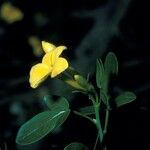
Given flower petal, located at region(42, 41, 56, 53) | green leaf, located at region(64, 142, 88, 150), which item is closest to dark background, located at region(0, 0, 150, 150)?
flower petal, located at region(42, 41, 56, 53)

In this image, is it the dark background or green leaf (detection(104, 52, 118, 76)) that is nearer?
green leaf (detection(104, 52, 118, 76))

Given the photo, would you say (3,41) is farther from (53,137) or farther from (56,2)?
(53,137)

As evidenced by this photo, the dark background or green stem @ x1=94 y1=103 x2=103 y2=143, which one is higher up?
green stem @ x1=94 y1=103 x2=103 y2=143

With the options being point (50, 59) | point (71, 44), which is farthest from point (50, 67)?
point (71, 44)

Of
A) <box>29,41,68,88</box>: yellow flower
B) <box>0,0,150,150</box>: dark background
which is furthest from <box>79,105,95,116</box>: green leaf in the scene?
<box>0,0,150,150</box>: dark background

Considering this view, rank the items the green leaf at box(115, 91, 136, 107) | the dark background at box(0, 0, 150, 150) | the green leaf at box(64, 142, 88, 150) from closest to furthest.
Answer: the green leaf at box(64, 142, 88, 150), the green leaf at box(115, 91, 136, 107), the dark background at box(0, 0, 150, 150)

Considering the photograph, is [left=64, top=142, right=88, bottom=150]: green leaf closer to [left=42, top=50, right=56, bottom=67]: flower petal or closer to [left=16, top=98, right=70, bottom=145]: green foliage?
[left=16, top=98, right=70, bottom=145]: green foliage

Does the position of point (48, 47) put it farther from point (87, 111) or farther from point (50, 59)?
point (87, 111)

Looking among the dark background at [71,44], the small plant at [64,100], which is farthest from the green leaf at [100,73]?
the dark background at [71,44]

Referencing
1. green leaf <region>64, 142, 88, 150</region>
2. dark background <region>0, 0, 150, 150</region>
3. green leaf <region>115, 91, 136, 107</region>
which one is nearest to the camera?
green leaf <region>64, 142, 88, 150</region>

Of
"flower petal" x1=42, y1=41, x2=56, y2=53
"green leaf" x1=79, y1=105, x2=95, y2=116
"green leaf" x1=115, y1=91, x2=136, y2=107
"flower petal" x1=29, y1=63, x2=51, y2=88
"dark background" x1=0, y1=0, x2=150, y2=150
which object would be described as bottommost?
"dark background" x1=0, y1=0, x2=150, y2=150
